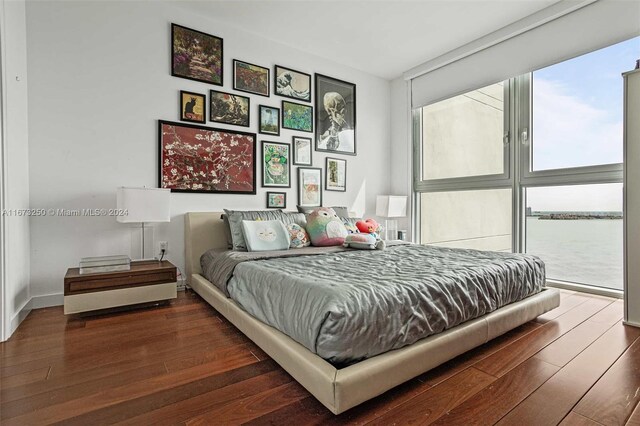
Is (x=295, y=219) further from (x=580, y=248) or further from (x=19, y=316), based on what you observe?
(x=580, y=248)

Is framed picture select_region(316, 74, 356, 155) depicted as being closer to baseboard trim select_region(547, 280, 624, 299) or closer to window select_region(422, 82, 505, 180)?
window select_region(422, 82, 505, 180)

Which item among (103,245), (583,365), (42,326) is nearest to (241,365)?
(42,326)

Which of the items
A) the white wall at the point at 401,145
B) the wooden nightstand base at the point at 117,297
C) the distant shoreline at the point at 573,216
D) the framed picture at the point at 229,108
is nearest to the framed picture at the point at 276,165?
the framed picture at the point at 229,108

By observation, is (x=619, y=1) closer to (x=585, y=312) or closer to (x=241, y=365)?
(x=585, y=312)

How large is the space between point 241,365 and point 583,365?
181 cm

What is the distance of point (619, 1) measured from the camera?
108 inches

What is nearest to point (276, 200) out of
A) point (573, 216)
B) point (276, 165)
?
point (276, 165)

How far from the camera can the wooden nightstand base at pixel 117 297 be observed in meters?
2.28

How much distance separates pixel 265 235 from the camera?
2.88 m

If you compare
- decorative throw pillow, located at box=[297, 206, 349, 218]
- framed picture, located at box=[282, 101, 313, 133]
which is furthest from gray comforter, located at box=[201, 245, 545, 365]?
framed picture, located at box=[282, 101, 313, 133]

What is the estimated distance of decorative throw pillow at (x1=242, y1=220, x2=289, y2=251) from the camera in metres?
2.81

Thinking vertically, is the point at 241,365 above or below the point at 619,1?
below

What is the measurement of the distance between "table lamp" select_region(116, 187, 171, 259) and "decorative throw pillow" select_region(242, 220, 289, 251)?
27.2 inches

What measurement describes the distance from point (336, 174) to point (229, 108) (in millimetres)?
1622
